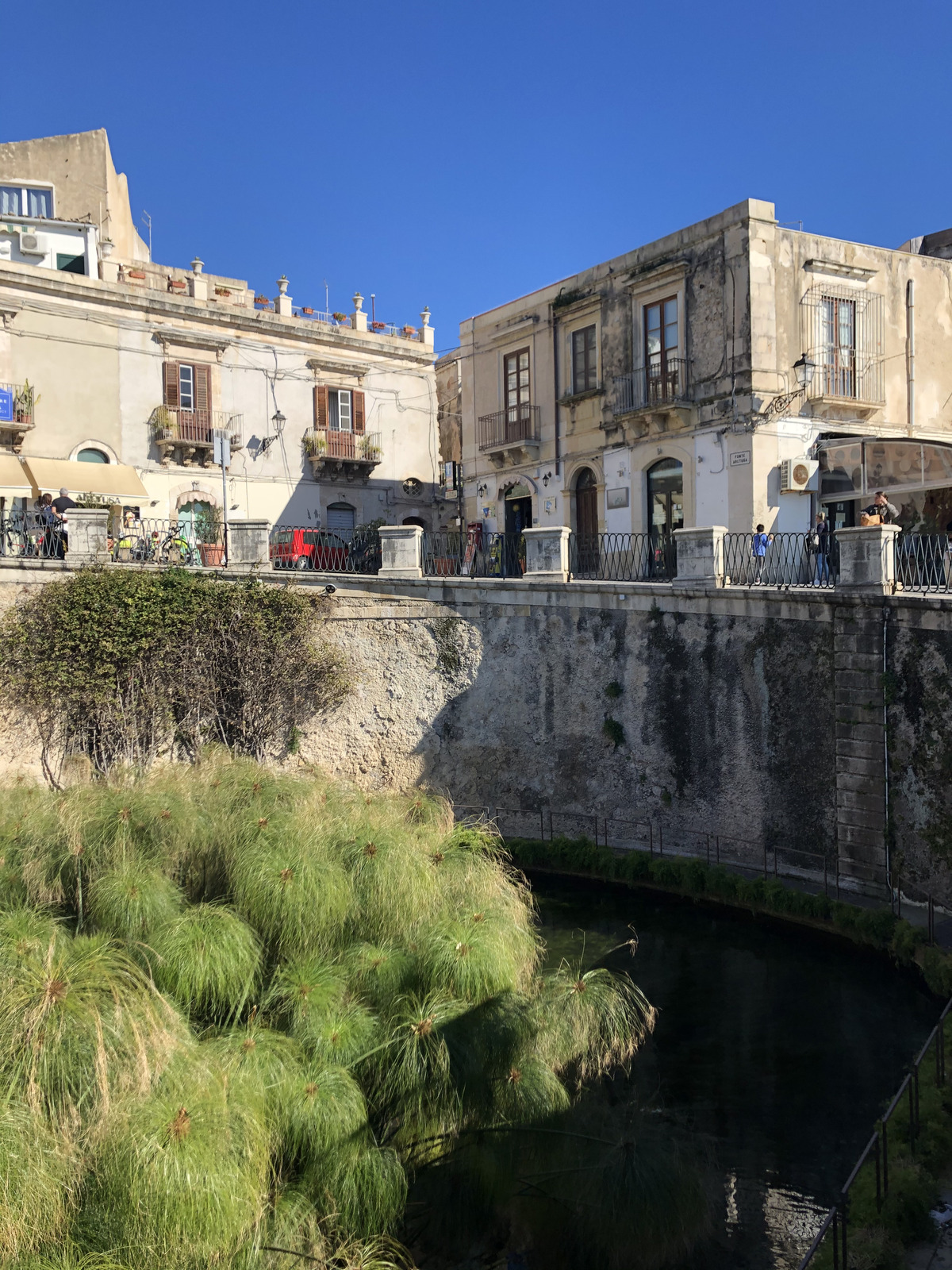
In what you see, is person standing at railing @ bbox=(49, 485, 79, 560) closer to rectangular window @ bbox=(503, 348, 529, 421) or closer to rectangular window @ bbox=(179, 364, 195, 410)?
rectangular window @ bbox=(179, 364, 195, 410)

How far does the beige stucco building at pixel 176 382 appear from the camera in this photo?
804 inches

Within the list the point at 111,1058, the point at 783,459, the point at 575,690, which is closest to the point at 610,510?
the point at 783,459

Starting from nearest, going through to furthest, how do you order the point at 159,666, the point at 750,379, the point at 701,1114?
the point at 701,1114 < the point at 159,666 < the point at 750,379

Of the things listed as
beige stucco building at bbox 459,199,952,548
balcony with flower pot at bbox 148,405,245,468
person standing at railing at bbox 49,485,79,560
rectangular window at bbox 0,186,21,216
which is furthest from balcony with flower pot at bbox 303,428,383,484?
rectangular window at bbox 0,186,21,216

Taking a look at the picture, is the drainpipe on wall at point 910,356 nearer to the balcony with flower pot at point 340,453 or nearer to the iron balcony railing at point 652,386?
the iron balcony railing at point 652,386

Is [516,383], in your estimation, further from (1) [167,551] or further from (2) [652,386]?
(1) [167,551]

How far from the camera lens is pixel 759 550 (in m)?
14.7

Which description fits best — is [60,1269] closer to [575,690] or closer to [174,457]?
[575,690]

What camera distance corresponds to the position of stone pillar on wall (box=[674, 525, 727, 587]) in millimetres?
13898

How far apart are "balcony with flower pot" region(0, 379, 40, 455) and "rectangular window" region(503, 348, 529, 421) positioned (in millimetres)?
10208

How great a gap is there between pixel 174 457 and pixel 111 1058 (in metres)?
18.3

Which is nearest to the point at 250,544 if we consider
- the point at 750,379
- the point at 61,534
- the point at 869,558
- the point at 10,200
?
the point at 61,534

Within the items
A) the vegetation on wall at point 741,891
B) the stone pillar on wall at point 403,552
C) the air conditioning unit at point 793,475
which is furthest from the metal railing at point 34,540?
the air conditioning unit at point 793,475

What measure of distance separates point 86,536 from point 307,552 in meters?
5.14
